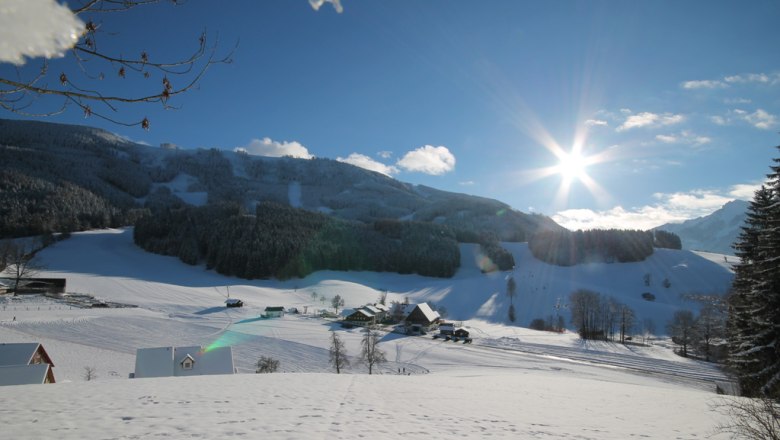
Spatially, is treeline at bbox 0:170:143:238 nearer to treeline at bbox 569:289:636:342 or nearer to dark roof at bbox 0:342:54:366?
dark roof at bbox 0:342:54:366

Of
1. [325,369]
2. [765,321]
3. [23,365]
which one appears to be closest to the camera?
[765,321]

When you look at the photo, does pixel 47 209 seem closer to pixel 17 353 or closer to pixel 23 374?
pixel 17 353

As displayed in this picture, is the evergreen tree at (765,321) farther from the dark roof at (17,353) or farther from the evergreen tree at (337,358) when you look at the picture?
the dark roof at (17,353)

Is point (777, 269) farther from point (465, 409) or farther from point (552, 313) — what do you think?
point (552, 313)

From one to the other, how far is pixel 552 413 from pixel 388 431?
19.8ft

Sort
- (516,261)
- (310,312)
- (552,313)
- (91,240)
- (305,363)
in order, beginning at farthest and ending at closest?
(516,261) < (91,240) < (552,313) < (310,312) < (305,363)

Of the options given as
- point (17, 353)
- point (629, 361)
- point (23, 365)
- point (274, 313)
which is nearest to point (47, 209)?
point (274, 313)

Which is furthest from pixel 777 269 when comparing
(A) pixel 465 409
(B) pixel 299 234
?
(B) pixel 299 234

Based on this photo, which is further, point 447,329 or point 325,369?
point 447,329

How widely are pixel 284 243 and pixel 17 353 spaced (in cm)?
8999

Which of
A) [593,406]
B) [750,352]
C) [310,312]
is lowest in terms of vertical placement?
[310,312]

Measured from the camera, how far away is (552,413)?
11227 mm

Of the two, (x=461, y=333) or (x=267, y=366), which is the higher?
(x=267, y=366)

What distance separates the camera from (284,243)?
11094 centimetres
